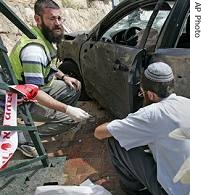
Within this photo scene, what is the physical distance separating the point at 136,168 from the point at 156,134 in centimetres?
39

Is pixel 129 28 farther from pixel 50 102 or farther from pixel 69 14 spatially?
pixel 69 14

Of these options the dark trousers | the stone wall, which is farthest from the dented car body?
the stone wall

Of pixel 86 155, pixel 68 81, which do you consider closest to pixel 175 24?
pixel 68 81

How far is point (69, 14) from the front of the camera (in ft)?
36.8

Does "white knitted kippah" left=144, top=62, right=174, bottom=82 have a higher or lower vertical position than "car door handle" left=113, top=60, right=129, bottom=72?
higher

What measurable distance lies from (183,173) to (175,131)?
261 millimetres

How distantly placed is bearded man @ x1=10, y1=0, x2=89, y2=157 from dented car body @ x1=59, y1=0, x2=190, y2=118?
0.46 meters

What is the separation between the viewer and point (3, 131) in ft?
9.82

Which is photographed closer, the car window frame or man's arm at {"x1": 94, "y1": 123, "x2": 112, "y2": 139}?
man's arm at {"x1": 94, "y1": 123, "x2": 112, "y2": 139}

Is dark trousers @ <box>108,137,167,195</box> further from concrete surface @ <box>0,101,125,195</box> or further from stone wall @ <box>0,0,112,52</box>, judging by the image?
stone wall @ <box>0,0,112,52</box>

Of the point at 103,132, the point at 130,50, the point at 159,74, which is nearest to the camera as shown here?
the point at 159,74

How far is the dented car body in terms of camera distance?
3.42 meters

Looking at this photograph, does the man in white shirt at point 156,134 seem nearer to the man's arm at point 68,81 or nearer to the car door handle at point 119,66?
the car door handle at point 119,66
